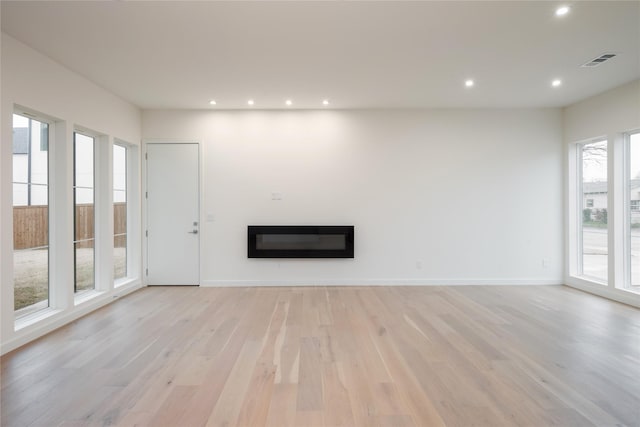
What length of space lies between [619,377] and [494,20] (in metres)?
3.09

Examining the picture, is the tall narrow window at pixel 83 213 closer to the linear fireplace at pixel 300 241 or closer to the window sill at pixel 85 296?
the window sill at pixel 85 296

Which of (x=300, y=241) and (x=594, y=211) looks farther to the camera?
(x=300, y=241)

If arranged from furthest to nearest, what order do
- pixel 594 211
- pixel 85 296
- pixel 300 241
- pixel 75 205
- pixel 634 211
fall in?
pixel 300 241 < pixel 594 211 < pixel 634 211 < pixel 85 296 < pixel 75 205

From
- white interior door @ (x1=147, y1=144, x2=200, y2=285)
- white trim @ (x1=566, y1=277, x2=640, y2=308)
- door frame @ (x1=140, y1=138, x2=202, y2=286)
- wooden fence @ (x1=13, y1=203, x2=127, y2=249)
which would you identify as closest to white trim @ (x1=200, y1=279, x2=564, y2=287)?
white trim @ (x1=566, y1=277, x2=640, y2=308)

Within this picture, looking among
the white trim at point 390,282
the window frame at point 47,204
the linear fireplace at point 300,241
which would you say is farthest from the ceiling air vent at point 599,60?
the window frame at point 47,204

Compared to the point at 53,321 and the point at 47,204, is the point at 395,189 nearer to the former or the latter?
the point at 47,204

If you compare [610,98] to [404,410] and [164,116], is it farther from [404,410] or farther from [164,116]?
[164,116]

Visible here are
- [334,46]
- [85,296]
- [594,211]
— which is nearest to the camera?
[334,46]

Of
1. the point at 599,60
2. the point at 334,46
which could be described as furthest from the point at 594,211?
the point at 334,46

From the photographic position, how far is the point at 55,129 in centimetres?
372

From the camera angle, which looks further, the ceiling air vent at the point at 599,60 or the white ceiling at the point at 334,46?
the ceiling air vent at the point at 599,60

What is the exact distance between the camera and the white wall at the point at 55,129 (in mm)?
2941

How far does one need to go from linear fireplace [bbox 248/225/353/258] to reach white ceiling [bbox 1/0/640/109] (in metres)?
2.07

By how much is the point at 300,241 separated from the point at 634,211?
4847mm
